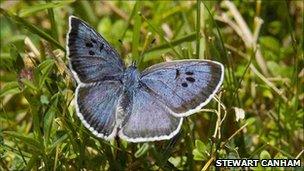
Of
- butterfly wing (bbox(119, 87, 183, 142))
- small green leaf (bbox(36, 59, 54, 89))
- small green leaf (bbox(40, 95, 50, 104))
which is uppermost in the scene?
small green leaf (bbox(36, 59, 54, 89))

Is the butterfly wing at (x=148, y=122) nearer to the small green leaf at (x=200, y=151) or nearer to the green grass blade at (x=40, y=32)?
the small green leaf at (x=200, y=151)

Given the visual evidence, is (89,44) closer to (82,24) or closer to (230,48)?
(82,24)

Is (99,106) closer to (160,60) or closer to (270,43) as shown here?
(160,60)

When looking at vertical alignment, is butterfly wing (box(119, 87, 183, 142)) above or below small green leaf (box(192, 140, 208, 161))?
above

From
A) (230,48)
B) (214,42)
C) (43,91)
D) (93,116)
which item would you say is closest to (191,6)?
(230,48)

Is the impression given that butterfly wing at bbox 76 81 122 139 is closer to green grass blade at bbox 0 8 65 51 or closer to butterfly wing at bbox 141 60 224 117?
butterfly wing at bbox 141 60 224 117

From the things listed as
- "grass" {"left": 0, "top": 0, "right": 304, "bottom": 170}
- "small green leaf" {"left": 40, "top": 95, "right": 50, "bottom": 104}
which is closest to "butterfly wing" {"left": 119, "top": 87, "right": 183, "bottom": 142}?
"grass" {"left": 0, "top": 0, "right": 304, "bottom": 170}

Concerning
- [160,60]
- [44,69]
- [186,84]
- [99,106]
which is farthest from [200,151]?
[160,60]
